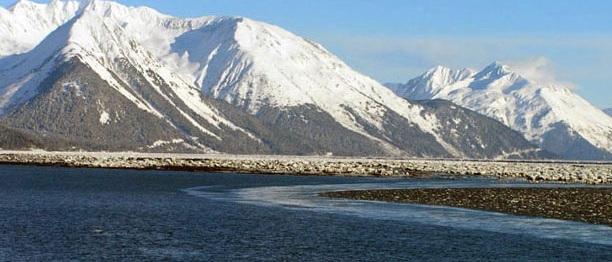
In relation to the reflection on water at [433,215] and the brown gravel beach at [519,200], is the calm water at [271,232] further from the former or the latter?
the brown gravel beach at [519,200]

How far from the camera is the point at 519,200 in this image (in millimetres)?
92188

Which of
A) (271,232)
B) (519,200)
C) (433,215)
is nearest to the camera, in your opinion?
(271,232)

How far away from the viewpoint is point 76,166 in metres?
200

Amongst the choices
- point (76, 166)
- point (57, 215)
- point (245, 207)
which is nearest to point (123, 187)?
point (245, 207)

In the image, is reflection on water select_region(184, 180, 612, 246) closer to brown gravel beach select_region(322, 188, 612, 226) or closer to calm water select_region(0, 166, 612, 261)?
calm water select_region(0, 166, 612, 261)

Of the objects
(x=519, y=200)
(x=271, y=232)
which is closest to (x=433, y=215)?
(x=519, y=200)

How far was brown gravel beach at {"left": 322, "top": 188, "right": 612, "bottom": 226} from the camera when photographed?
77.4 m

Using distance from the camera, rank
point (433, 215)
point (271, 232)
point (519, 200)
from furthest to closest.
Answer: point (519, 200) → point (433, 215) → point (271, 232)

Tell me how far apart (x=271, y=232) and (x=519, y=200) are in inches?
1415

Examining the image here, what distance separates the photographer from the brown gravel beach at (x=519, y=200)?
77.4 metres

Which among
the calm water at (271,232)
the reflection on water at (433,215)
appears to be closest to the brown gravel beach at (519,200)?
the reflection on water at (433,215)

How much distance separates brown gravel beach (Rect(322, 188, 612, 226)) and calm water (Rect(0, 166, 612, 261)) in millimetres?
3890

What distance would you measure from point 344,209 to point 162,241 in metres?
27.6

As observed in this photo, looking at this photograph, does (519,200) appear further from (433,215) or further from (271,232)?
(271,232)
